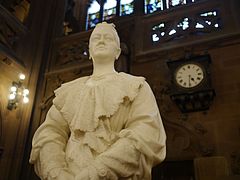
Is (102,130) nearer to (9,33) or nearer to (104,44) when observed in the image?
(104,44)

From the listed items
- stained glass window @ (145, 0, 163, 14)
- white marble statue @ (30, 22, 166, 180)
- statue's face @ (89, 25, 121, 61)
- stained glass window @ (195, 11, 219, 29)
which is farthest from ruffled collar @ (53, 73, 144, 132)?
stained glass window @ (145, 0, 163, 14)

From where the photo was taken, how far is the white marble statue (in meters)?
1.16

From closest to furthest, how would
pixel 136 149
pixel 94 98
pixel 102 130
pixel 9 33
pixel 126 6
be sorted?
pixel 136 149 < pixel 102 130 < pixel 94 98 < pixel 9 33 < pixel 126 6

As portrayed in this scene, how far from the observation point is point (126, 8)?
614 centimetres

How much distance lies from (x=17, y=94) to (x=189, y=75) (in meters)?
2.45

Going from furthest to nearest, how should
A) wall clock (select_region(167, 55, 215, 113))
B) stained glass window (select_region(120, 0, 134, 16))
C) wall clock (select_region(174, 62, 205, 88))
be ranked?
stained glass window (select_region(120, 0, 134, 16))
wall clock (select_region(174, 62, 205, 88))
wall clock (select_region(167, 55, 215, 113))

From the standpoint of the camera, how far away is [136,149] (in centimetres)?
118

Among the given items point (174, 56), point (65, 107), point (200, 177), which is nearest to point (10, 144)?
point (174, 56)

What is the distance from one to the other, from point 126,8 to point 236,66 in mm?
3049

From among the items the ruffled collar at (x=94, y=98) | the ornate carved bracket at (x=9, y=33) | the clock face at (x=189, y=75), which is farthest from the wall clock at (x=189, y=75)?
the ornate carved bracket at (x=9, y=33)

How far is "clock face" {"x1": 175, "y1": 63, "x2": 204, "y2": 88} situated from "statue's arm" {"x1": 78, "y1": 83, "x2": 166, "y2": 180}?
2459mm

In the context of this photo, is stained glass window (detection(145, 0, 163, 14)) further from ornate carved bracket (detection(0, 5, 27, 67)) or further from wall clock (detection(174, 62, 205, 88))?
ornate carved bracket (detection(0, 5, 27, 67))

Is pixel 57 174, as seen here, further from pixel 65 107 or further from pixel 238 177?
pixel 238 177

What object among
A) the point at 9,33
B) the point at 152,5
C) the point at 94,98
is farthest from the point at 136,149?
the point at 152,5
